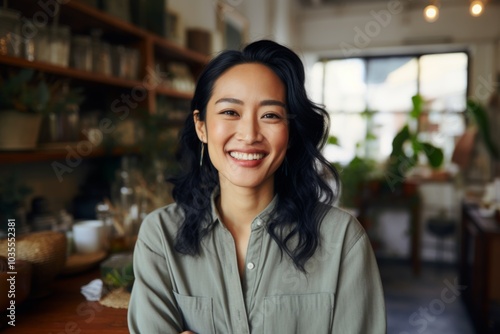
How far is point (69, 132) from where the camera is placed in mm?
2209

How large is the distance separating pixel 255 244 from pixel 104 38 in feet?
6.62

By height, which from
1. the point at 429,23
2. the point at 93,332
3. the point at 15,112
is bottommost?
the point at 93,332

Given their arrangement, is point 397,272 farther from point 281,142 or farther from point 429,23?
point 281,142

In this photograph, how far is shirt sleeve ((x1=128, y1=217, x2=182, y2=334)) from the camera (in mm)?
1062

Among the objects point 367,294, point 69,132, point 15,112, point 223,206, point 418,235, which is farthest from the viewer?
point 418,235

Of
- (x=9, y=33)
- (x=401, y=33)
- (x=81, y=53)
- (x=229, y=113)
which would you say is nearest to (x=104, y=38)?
(x=81, y=53)

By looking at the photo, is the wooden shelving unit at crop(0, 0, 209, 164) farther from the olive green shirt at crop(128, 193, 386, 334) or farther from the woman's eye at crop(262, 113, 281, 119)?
the woman's eye at crop(262, 113, 281, 119)

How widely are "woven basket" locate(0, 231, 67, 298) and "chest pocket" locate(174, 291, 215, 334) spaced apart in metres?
0.44

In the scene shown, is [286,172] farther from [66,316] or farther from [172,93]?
[172,93]

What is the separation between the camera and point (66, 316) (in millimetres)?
1214

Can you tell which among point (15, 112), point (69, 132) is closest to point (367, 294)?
point (15, 112)

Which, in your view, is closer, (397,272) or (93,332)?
(93,332)

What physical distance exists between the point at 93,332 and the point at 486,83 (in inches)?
216

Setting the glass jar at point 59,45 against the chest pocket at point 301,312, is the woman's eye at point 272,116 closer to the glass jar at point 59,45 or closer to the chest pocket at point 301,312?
the chest pocket at point 301,312
